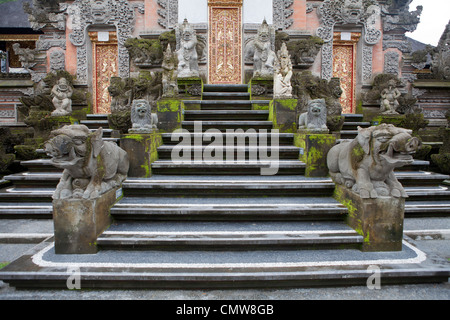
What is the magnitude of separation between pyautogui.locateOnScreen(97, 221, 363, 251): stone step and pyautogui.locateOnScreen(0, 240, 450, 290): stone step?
122mm

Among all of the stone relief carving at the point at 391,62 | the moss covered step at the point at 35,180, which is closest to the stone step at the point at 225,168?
the moss covered step at the point at 35,180

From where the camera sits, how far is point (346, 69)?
8469 mm

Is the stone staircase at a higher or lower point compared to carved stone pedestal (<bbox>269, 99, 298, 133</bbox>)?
lower

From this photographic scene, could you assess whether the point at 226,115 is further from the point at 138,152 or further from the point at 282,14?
the point at 282,14

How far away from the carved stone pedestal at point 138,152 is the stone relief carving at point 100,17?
5455 mm

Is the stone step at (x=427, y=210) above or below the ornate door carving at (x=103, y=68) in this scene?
below

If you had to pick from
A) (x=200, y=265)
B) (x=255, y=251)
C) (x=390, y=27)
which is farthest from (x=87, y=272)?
(x=390, y=27)

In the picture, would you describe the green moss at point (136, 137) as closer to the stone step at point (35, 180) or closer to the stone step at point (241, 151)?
the stone step at point (241, 151)

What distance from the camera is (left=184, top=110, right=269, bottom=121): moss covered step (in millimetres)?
5211

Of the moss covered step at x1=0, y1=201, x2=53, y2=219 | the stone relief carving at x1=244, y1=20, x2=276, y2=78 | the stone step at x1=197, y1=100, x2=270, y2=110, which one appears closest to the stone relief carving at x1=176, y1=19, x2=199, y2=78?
the stone step at x1=197, y1=100, x2=270, y2=110

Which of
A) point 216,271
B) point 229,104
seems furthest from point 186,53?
point 216,271

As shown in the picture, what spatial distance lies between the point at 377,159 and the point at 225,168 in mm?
1911

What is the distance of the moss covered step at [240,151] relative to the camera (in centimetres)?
418

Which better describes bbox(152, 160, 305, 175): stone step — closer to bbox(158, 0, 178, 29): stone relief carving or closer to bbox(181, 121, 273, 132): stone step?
bbox(181, 121, 273, 132): stone step
